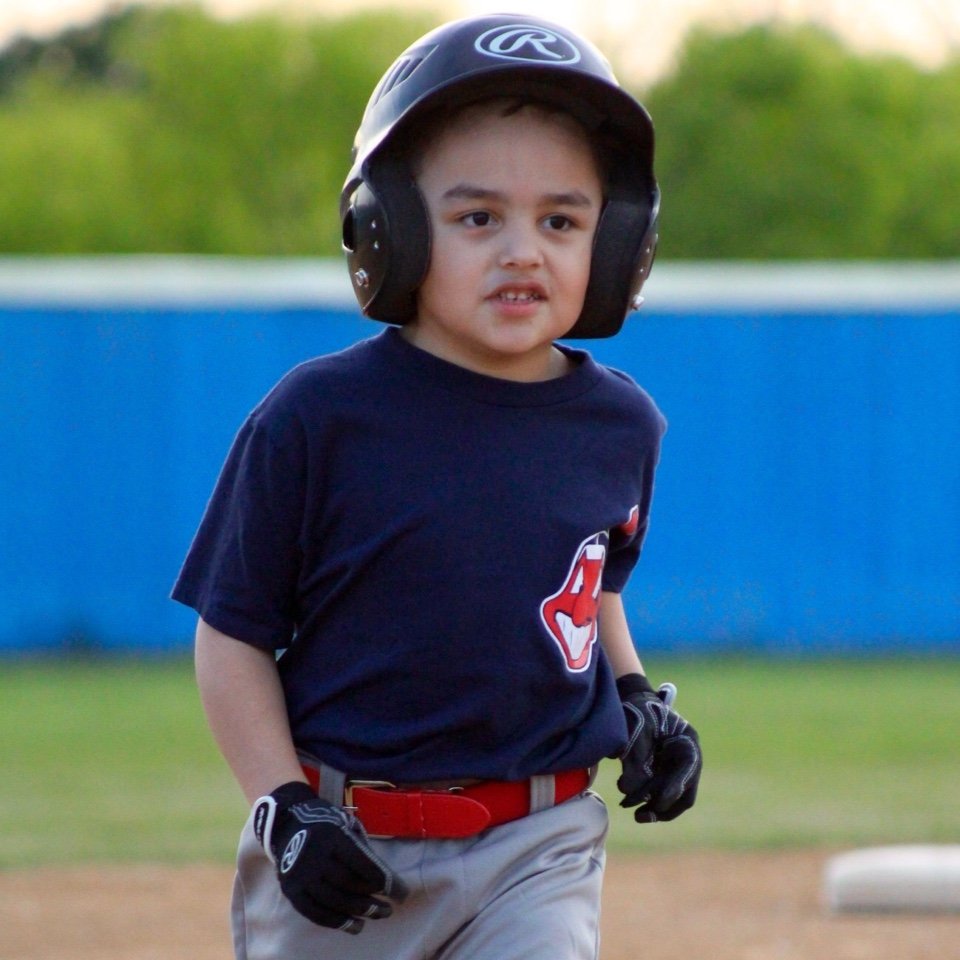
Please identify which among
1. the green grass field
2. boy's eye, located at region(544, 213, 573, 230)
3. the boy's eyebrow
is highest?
the boy's eyebrow

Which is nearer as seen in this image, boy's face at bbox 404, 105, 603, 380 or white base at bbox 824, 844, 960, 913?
boy's face at bbox 404, 105, 603, 380

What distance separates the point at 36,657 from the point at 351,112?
73.7 feet

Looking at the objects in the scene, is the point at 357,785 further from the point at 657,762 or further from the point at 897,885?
the point at 897,885

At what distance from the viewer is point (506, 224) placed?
8.82 ft

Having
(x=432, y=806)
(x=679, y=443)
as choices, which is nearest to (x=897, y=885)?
(x=432, y=806)

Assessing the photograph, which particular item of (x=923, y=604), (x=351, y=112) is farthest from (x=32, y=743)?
(x=351, y=112)

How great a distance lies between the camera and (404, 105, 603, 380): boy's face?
2.69 meters

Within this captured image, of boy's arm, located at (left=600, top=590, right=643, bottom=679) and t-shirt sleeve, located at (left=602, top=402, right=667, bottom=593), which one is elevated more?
t-shirt sleeve, located at (left=602, top=402, right=667, bottom=593)

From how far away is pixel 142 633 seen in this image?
1221cm

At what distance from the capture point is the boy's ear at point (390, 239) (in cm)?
272

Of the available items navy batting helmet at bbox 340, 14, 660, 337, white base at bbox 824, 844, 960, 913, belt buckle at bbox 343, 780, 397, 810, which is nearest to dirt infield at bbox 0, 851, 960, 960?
white base at bbox 824, 844, 960, 913

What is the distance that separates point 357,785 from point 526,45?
3.48 ft

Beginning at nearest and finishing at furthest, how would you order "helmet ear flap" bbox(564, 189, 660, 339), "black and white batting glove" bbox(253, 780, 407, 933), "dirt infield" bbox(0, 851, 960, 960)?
"black and white batting glove" bbox(253, 780, 407, 933), "helmet ear flap" bbox(564, 189, 660, 339), "dirt infield" bbox(0, 851, 960, 960)

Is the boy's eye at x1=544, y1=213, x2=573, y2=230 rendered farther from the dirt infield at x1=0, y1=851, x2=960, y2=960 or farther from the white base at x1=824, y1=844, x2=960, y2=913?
the white base at x1=824, y1=844, x2=960, y2=913
